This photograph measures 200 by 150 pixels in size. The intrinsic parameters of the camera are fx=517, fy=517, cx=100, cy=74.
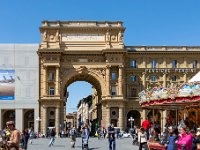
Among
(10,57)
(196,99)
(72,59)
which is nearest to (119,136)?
(72,59)

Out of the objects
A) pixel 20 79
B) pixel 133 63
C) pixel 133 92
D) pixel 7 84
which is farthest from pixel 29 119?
pixel 133 63

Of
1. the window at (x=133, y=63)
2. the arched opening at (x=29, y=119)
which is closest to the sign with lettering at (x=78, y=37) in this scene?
the window at (x=133, y=63)

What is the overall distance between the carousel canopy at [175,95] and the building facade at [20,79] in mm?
54817

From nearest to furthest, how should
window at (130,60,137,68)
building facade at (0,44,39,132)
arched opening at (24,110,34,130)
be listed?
1. building facade at (0,44,39,132)
2. window at (130,60,137,68)
3. arched opening at (24,110,34,130)

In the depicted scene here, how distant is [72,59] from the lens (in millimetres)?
86938

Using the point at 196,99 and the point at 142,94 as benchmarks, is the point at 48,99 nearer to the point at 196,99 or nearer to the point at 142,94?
the point at 142,94

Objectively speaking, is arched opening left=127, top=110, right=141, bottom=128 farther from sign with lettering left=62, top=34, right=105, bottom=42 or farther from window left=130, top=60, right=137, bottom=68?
sign with lettering left=62, top=34, right=105, bottom=42

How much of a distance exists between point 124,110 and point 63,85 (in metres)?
11.0

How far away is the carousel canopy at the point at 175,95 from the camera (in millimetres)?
26719

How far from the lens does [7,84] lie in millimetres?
85625

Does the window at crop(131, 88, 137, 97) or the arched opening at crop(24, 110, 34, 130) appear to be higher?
the window at crop(131, 88, 137, 97)

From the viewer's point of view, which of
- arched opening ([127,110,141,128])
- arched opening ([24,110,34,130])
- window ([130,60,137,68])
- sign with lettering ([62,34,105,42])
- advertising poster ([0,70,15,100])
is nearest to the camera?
advertising poster ([0,70,15,100])

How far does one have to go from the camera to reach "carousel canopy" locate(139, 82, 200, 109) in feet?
87.7

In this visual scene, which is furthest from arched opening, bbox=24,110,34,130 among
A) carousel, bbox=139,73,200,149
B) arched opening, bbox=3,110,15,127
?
carousel, bbox=139,73,200,149
